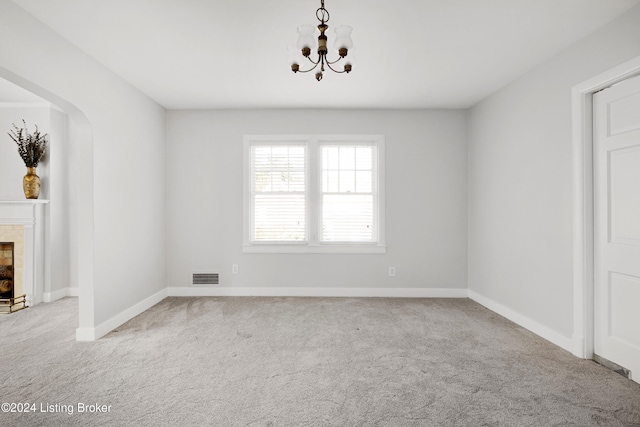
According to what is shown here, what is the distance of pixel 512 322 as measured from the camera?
11.7 feet

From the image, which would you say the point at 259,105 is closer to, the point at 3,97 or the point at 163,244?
the point at 163,244

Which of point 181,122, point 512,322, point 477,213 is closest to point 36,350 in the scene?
point 181,122

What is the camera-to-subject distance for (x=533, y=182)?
3305 mm

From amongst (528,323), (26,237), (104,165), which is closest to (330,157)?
(104,165)

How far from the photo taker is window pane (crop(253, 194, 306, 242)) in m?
4.62

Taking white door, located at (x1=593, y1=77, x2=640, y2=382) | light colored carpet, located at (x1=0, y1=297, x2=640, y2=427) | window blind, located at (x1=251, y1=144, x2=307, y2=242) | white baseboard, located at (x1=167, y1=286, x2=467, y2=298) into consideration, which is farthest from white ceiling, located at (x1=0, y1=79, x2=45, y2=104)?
white door, located at (x1=593, y1=77, x2=640, y2=382)

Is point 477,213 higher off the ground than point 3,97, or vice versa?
point 3,97

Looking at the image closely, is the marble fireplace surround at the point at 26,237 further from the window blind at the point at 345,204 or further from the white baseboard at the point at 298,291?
the window blind at the point at 345,204

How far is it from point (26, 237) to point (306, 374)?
4360 mm

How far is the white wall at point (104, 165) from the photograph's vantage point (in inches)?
95.1

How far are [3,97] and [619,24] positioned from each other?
6.64 m

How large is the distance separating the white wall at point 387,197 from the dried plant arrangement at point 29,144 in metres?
1.69

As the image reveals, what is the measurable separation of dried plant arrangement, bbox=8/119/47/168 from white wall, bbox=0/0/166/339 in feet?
4.89

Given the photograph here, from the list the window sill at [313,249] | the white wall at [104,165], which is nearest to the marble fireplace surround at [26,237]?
the white wall at [104,165]
